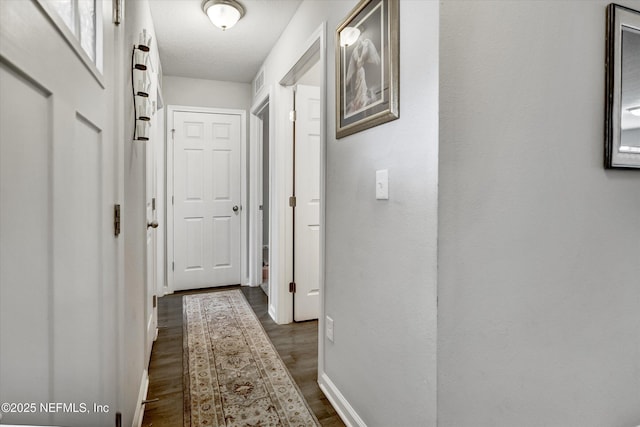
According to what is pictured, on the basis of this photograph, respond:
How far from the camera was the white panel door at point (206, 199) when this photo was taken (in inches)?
160

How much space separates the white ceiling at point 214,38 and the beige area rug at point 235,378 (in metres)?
2.38

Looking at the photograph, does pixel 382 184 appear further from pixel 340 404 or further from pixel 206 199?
pixel 206 199

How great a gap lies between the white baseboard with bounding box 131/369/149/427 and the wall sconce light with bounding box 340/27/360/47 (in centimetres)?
197

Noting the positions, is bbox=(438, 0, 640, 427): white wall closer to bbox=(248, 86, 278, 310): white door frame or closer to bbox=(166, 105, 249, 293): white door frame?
bbox=(248, 86, 278, 310): white door frame

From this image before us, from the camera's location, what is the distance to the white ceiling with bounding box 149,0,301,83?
8.25 ft

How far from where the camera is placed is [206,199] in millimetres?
4172

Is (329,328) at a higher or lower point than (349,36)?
lower

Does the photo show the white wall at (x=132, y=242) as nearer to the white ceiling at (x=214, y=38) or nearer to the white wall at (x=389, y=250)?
the white ceiling at (x=214, y=38)

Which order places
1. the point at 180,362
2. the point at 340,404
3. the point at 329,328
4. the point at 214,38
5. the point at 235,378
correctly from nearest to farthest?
1. the point at 340,404
2. the point at 329,328
3. the point at 235,378
4. the point at 180,362
5. the point at 214,38

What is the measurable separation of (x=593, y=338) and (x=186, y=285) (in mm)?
3726

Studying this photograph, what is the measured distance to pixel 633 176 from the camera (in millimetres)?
1533

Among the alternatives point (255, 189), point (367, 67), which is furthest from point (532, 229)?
point (255, 189)

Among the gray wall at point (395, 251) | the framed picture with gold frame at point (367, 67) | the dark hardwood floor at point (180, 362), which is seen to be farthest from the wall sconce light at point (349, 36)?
the dark hardwood floor at point (180, 362)

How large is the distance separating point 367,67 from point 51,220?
4.24ft
